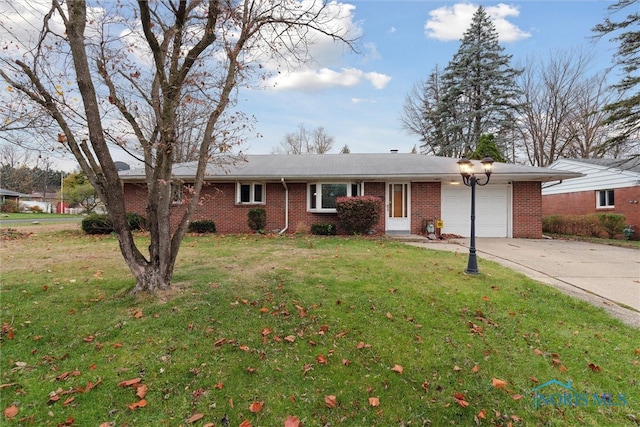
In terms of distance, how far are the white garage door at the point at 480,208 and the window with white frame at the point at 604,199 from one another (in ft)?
24.5

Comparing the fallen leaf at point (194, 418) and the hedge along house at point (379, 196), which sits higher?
the hedge along house at point (379, 196)

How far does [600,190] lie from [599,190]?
4 centimetres

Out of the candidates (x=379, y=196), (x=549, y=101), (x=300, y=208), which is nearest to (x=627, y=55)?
(x=379, y=196)

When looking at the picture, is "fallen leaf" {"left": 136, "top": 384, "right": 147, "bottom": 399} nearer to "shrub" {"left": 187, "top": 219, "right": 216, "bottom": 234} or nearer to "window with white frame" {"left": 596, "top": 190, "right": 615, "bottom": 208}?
"shrub" {"left": 187, "top": 219, "right": 216, "bottom": 234}

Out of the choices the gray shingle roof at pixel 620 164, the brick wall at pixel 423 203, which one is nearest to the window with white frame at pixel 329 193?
the brick wall at pixel 423 203

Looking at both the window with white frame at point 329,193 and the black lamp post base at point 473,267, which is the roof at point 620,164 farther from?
the black lamp post base at point 473,267

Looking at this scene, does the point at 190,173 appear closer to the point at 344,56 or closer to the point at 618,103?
the point at 344,56

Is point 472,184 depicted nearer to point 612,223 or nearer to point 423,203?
point 423,203

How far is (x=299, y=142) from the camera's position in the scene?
119 feet

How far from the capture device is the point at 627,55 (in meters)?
10.8

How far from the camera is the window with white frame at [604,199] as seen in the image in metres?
14.4

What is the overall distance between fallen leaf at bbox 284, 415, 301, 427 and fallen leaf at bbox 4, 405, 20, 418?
198cm

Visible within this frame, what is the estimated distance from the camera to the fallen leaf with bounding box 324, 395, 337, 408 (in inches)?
90.6

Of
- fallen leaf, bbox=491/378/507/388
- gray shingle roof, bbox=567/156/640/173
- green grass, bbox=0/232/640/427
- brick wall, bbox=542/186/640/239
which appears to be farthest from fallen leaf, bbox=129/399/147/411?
brick wall, bbox=542/186/640/239
